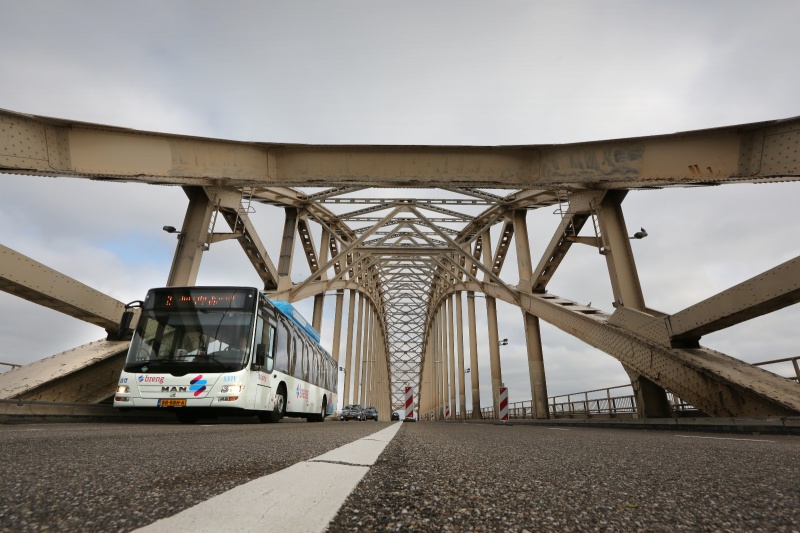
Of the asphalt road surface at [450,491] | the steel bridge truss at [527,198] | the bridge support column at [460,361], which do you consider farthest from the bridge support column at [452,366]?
the asphalt road surface at [450,491]

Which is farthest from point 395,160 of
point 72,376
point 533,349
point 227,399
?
point 533,349

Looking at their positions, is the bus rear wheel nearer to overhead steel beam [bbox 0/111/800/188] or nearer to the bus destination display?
the bus destination display

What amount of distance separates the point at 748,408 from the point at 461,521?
920 centimetres

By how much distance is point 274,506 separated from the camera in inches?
52.9

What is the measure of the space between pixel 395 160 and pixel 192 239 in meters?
6.42

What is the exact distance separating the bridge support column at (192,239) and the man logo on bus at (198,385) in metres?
4.79

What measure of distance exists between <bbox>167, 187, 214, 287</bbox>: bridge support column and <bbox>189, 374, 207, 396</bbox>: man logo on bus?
479cm

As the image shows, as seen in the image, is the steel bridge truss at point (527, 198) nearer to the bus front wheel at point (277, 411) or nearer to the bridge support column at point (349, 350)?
the bus front wheel at point (277, 411)

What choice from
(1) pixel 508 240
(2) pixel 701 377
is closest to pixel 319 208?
(1) pixel 508 240

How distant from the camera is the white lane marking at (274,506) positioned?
1.13 m

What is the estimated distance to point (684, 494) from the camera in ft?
6.10

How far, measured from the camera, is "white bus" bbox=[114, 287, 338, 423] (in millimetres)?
8234

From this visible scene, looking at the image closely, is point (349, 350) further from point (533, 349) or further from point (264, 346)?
point (264, 346)

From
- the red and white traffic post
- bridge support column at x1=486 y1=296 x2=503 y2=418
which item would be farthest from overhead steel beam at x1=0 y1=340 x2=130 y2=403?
bridge support column at x1=486 y1=296 x2=503 y2=418
